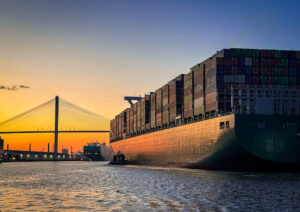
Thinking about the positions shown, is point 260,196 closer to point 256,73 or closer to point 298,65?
point 256,73

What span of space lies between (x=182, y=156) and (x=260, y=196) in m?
38.7

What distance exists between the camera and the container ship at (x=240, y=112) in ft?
149

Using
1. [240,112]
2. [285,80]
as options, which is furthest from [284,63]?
[240,112]

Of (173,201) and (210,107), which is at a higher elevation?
(210,107)

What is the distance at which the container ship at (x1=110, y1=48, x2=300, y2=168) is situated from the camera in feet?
149

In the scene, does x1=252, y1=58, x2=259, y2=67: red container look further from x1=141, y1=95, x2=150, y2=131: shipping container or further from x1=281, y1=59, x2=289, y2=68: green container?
x1=141, y1=95, x2=150, y2=131: shipping container

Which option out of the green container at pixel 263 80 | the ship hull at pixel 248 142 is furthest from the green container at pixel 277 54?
the ship hull at pixel 248 142

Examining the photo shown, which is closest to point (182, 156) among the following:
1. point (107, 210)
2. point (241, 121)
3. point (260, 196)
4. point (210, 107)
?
point (210, 107)

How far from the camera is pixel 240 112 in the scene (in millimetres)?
47906

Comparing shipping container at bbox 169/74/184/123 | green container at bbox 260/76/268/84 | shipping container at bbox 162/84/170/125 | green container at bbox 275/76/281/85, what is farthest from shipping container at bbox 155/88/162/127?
green container at bbox 275/76/281/85

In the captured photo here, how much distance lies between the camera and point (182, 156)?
2447 inches

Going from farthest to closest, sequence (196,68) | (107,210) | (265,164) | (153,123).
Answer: (153,123), (196,68), (265,164), (107,210)

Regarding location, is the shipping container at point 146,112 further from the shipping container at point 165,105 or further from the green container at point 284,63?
the green container at point 284,63

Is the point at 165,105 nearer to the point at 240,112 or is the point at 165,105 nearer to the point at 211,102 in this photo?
the point at 211,102
